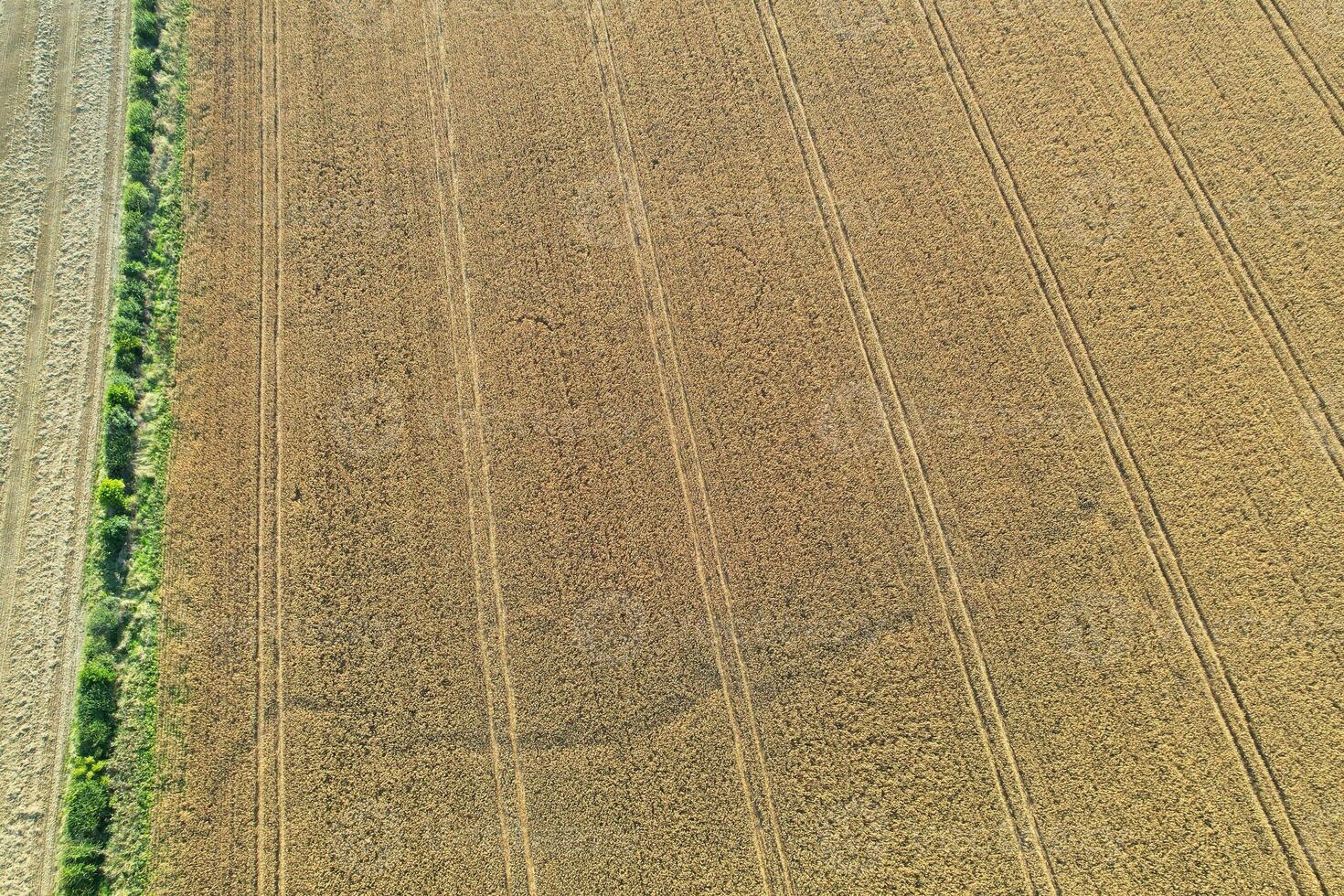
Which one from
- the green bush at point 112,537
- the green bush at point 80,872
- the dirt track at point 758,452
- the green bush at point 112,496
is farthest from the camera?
the green bush at point 112,496

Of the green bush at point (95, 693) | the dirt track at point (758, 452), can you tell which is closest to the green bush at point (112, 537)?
the dirt track at point (758, 452)

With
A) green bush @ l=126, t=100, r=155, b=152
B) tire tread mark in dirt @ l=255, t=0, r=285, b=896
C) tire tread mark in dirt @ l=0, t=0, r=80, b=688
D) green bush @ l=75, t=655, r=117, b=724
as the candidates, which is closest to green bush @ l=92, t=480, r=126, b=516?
tire tread mark in dirt @ l=0, t=0, r=80, b=688

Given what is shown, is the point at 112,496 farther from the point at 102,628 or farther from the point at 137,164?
the point at 137,164

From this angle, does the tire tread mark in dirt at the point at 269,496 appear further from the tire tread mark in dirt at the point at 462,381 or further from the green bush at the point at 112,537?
the tire tread mark in dirt at the point at 462,381

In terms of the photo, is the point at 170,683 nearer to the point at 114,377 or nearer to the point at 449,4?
the point at 114,377

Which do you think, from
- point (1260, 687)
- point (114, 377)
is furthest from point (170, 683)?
point (1260, 687)
